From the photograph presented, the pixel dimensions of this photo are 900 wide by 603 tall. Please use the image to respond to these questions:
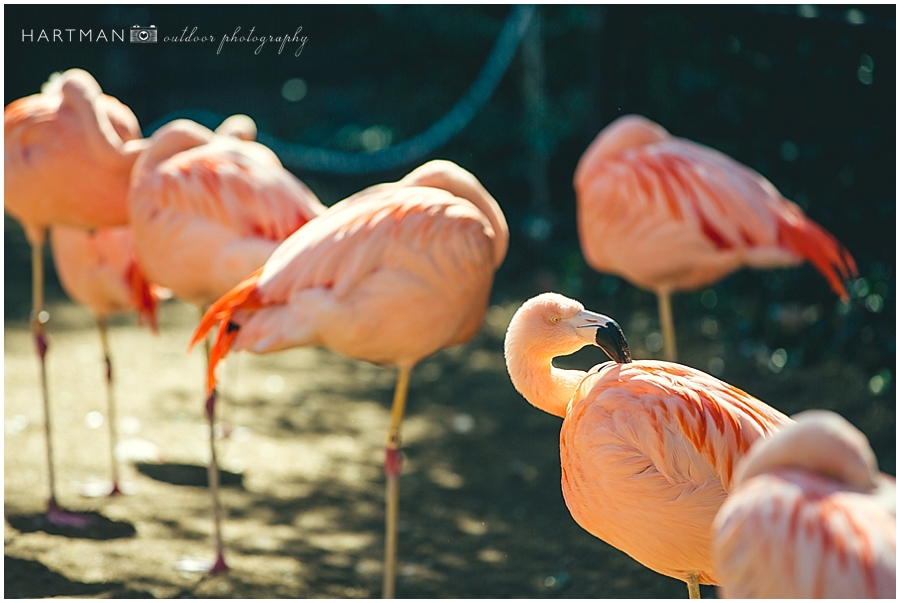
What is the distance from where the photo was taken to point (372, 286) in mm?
2740

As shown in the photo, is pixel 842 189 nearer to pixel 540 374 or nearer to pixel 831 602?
pixel 540 374

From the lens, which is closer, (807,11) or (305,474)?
(305,474)

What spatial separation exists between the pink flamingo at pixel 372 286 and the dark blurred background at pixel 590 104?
78.4 inches

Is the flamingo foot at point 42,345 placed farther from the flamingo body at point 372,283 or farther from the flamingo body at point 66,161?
the flamingo body at point 372,283

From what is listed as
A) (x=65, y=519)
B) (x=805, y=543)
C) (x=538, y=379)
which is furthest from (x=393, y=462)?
(x=805, y=543)

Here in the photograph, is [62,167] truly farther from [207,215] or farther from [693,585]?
[693,585]

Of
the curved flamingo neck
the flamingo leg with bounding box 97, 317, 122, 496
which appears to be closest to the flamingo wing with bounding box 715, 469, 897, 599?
the curved flamingo neck

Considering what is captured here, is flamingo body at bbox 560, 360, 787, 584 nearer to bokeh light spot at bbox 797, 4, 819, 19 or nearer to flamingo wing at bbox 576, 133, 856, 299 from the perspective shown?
flamingo wing at bbox 576, 133, 856, 299

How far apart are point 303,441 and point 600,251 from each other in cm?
154

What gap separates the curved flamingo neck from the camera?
2.27 metres

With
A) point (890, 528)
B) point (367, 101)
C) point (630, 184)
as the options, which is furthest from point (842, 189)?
point (367, 101)

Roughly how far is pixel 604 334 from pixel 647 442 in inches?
11.1

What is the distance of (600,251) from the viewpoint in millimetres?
4051

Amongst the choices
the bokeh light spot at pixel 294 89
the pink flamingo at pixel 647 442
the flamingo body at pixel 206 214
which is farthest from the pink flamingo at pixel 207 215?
the bokeh light spot at pixel 294 89
